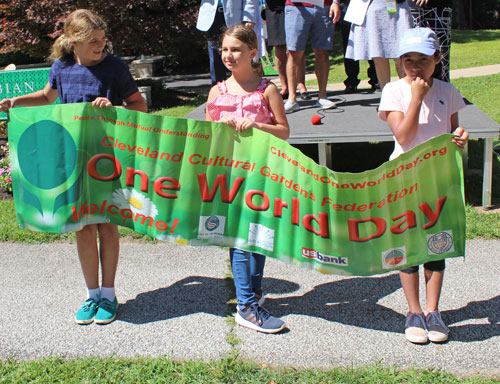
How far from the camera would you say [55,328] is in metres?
3.76

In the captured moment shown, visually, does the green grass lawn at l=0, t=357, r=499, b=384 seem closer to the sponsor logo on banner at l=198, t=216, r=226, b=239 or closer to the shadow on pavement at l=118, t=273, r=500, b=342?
the shadow on pavement at l=118, t=273, r=500, b=342

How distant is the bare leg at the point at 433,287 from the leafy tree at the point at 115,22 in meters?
10.3

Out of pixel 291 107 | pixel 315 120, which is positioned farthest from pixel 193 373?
pixel 291 107

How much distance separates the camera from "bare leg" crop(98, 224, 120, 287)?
3811 millimetres

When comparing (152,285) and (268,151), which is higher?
(268,151)

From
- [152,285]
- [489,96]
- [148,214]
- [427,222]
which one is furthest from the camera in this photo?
[489,96]

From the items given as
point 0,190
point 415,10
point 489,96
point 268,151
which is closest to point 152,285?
point 268,151

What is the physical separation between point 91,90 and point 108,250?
98cm

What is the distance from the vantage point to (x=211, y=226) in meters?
3.57

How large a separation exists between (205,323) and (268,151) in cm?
115

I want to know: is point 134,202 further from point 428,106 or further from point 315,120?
point 315,120

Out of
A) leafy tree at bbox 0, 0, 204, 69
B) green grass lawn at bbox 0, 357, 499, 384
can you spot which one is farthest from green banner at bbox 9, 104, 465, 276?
leafy tree at bbox 0, 0, 204, 69

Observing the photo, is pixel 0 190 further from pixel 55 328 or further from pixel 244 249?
pixel 244 249

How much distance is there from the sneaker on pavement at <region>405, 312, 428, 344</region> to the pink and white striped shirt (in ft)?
4.57
